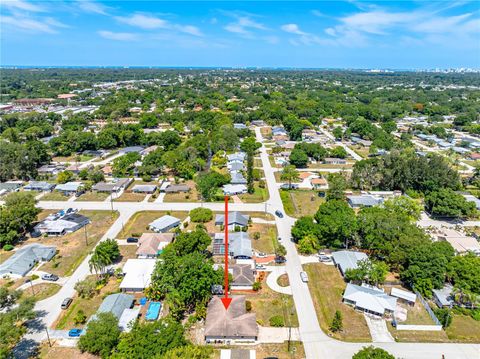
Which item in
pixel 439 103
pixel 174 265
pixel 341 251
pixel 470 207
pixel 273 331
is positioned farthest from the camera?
pixel 439 103

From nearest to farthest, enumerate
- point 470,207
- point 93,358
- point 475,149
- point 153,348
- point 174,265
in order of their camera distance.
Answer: point 153,348
point 93,358
point 174,265
point 470,207
point 475,149

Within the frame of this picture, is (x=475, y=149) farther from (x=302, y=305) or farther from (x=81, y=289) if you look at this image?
(x=81, y=289)

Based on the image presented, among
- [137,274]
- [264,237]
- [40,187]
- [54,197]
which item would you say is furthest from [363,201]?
[40,187]

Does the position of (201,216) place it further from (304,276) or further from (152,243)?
(304,276)

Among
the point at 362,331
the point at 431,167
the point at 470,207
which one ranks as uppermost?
the point at 431,167

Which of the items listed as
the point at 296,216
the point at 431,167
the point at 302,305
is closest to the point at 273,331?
the point at 302,305
